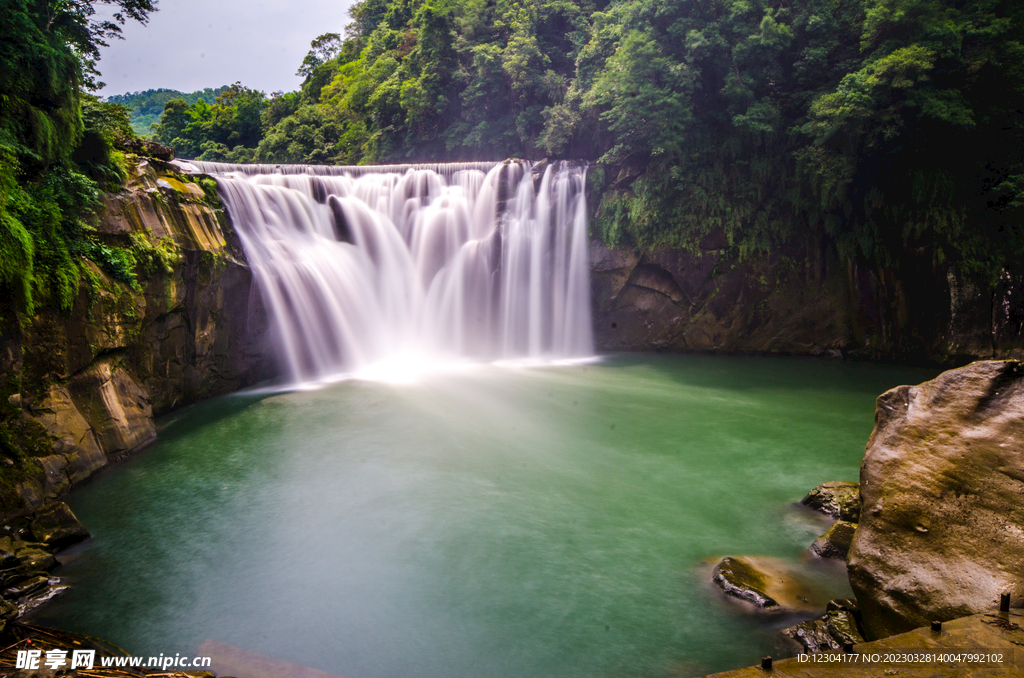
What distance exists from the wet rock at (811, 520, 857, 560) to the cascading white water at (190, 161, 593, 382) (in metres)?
11.3

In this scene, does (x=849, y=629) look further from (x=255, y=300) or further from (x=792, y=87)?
(x=792, y=87)

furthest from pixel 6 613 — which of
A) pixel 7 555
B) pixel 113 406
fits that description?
pixel 113 406

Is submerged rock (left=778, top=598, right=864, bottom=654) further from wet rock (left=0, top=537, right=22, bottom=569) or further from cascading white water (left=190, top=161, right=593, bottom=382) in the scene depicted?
cascading white water (left=190, top=161, right=593, bottom=382)

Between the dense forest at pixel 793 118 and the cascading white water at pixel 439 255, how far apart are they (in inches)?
80.1

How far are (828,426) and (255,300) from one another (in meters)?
11.7

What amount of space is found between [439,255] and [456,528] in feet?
36.8

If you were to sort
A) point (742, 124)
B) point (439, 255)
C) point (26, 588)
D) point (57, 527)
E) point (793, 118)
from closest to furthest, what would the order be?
point (26, 588) → point (57, 527) → point (742, 124) → point (793, 118) → point (439, 255)

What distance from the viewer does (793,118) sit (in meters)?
16.0

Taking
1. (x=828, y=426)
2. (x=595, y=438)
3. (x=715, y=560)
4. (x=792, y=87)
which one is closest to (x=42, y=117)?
(x=595, y=438)

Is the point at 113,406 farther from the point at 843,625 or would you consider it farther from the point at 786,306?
the point at 786,306

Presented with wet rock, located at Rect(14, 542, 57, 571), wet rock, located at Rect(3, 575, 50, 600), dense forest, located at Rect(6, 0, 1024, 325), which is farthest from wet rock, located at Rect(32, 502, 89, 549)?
dense forest, located at Rect(6, 0, 1024, 325)

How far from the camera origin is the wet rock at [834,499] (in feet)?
22.2

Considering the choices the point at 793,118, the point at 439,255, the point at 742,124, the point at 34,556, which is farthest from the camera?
the point at 439,255

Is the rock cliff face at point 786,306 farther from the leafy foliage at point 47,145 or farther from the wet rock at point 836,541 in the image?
the leafy foliage at point 47,145
